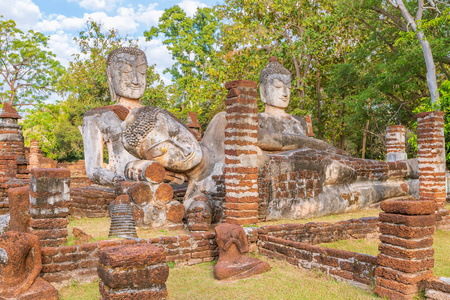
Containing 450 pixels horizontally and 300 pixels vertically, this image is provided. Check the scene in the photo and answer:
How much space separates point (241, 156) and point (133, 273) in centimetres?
313

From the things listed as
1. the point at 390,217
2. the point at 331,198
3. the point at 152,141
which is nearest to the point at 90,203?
the point at 152,141

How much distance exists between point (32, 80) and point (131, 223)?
24.5 meters

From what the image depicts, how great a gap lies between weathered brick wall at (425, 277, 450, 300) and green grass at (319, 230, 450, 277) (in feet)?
4.43

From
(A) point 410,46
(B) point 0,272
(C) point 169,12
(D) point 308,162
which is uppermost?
(C) point 169,12

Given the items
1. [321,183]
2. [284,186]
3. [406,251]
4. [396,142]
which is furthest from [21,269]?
[396,142]

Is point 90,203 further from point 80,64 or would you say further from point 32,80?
point 32,80

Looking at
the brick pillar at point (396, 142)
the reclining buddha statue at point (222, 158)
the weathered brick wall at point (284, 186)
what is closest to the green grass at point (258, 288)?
the reclining buddha statue at point (222, 158)

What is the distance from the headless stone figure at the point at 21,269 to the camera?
12.9 ft

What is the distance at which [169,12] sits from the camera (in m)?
25.0

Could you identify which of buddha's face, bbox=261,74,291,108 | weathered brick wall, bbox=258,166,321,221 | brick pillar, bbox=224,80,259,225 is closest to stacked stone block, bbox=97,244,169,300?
brick pillar, bbox=224,80,259,225

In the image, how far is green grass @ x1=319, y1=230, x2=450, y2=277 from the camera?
5188 mm

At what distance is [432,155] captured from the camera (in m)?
8.34

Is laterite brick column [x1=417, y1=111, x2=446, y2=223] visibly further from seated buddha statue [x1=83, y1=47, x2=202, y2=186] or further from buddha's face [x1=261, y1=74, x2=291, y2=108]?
seated buddha statue [x1=83, y1=47, x2=202, y2=186]

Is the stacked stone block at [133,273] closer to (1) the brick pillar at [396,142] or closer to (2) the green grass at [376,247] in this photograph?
(2) the green grass at [376,247]
